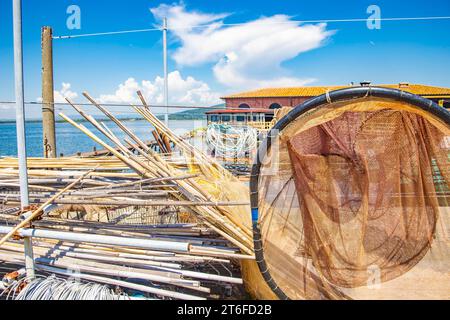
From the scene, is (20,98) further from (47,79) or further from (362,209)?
(47,79)

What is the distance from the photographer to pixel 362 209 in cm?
301

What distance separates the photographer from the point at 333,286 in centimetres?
294

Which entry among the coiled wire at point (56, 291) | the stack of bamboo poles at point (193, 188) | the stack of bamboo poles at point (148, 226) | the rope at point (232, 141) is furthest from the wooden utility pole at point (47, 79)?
the rope at point (232, 141)

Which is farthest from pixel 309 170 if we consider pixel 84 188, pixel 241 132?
pixel 241 132

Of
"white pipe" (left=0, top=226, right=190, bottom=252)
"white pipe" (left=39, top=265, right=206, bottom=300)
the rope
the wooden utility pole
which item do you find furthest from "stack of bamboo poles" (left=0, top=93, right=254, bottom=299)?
the rope

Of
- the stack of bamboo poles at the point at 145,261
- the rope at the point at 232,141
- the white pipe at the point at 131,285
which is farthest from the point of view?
the rope at the point at 232,141

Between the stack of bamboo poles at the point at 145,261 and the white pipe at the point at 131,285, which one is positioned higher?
the stack of bamboo poles at the point at 145,261

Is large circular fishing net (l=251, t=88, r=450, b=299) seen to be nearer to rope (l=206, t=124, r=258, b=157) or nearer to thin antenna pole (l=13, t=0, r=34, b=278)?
thin antenna pole (l=13, t=0, r=34, b=278)

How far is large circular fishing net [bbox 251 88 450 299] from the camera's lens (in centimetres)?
290

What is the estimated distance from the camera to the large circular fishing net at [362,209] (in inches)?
114

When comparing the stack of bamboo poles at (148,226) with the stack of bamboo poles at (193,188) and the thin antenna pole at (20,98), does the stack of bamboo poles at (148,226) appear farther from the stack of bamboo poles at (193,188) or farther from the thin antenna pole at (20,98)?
the thin antenna pole at (20,98)

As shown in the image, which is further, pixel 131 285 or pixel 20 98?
pixel 131 285

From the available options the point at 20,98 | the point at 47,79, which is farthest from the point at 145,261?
the point at 47,79

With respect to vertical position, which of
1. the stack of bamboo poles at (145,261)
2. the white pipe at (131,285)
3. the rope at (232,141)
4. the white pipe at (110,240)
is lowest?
the white pipe at (131,285)
